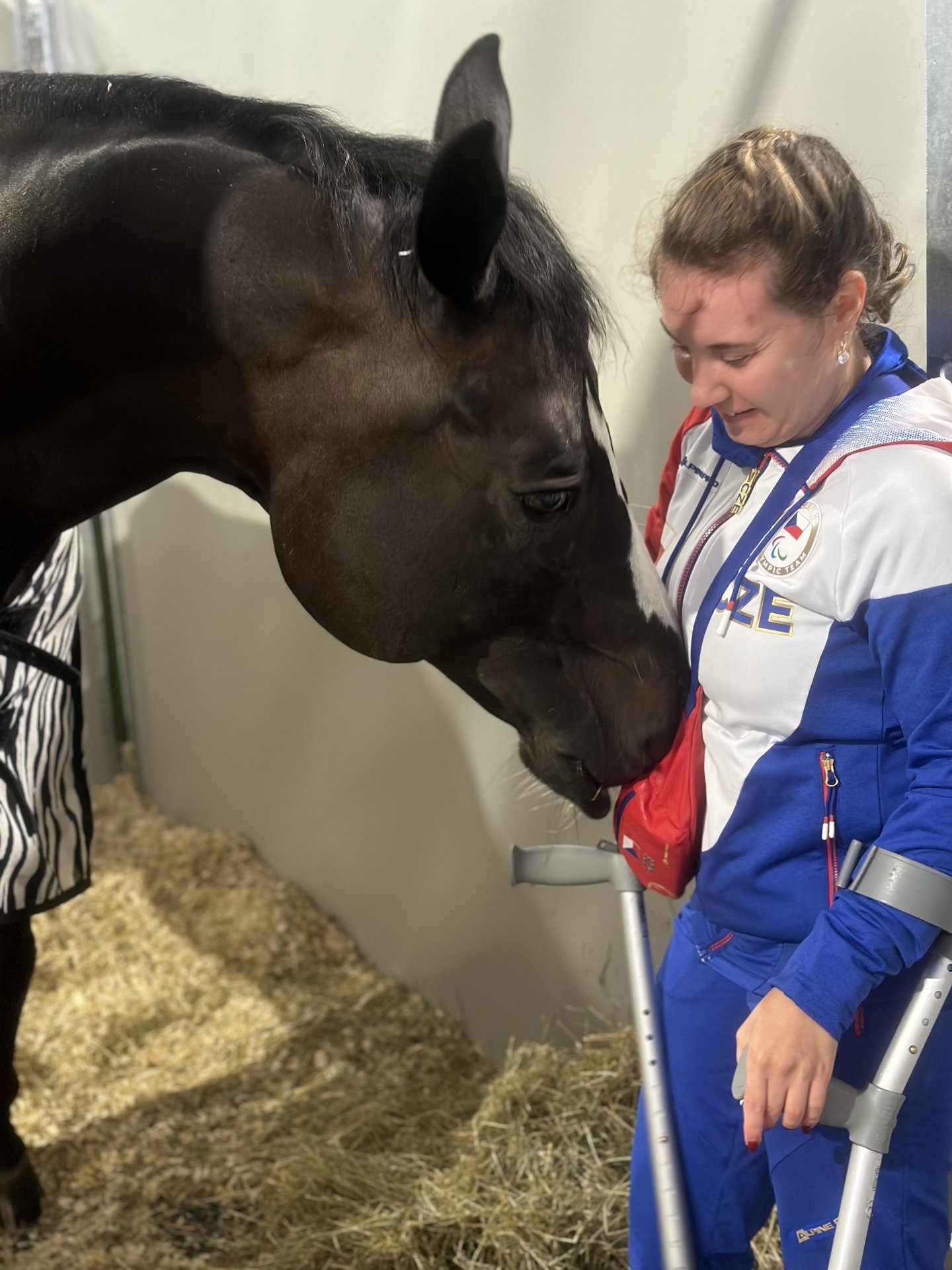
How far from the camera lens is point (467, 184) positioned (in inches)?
36.8

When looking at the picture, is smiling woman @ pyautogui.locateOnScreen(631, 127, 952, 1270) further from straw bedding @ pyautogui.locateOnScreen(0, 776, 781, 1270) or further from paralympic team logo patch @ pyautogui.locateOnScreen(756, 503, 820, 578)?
straw bedding @ pyautogui.locateOnScreen(0, 776, 781, 1270)

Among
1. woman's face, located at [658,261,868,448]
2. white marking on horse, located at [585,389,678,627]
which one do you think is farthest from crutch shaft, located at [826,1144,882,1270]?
woman's face, located at [658,261,868,448]

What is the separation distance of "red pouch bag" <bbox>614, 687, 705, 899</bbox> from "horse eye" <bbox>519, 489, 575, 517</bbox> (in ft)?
0.84

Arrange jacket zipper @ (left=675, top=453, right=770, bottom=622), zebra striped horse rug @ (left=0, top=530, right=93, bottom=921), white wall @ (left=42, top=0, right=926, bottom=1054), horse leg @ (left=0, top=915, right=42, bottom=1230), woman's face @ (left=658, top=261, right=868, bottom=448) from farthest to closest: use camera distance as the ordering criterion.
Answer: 1. horse leg @ (left=0, top=915, right=42, bottom=1230)
2. zebra striped horse rug @ (left=0, top=530, right=93, bottom=921)
3. white wall @ (left=42, top=0, right=926, bottom=1054)
4. jacket zipper @ (left=675, top=453, right=770, bottom=622)
5. woman's face @ (left=658, top=261, right=868, bottom=448)

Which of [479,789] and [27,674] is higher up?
[27,674]

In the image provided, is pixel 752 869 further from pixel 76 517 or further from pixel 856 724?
pixel 76 517

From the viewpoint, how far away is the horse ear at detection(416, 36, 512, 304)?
36.2 inches

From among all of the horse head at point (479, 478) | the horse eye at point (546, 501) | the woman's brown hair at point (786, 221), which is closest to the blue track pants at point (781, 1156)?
the horse head at point (479, 478)

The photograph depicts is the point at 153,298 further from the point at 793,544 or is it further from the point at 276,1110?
the point at 276,1110

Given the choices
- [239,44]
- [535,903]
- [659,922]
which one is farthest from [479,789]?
[239,44]

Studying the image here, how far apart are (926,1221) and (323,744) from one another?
70.2 inches

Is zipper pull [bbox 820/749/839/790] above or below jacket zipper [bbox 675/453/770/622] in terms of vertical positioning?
below

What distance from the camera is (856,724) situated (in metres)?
0.99

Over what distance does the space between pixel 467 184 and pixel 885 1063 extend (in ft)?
2.67
